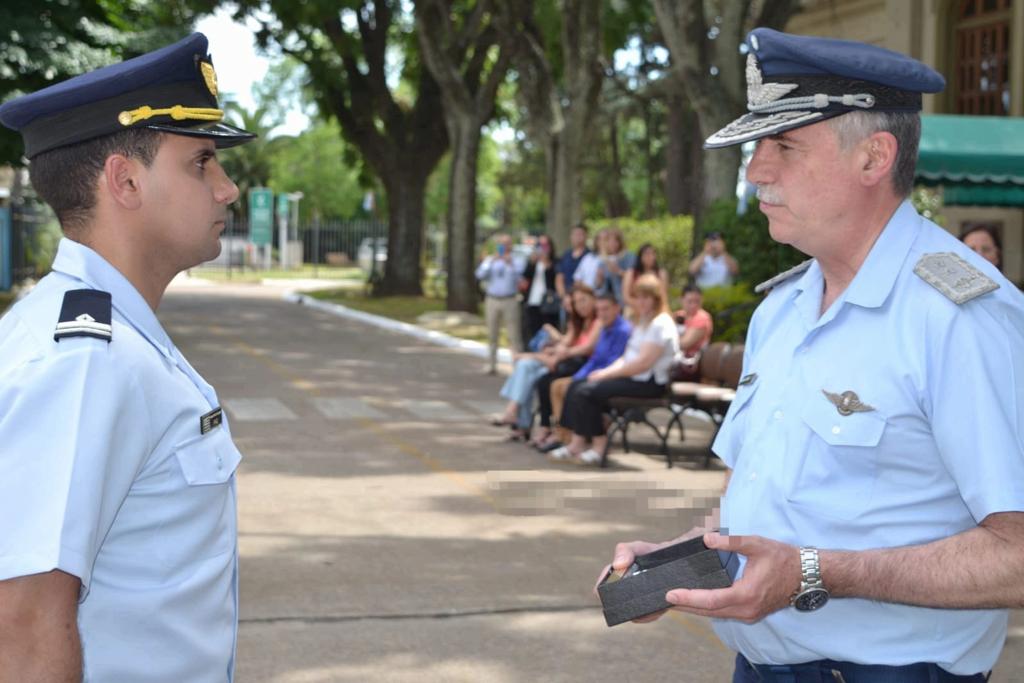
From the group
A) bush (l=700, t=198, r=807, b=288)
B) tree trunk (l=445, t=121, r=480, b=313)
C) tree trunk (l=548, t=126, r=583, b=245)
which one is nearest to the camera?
bush (l=700, t=198, r=807, b=288)

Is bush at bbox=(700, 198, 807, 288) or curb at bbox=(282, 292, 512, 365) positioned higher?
bush at bbox=(700, 198, 807, 288)

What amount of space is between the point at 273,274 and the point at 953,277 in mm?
56154

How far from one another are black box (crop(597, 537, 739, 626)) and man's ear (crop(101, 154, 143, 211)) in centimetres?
106

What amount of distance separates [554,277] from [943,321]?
55.1 ft

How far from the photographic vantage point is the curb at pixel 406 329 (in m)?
22.0

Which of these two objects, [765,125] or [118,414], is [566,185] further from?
[118,414]

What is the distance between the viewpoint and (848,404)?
7.70 feet

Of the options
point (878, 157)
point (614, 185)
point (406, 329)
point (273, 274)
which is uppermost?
point (614, 185)

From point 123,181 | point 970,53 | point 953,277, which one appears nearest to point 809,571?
point 953,277

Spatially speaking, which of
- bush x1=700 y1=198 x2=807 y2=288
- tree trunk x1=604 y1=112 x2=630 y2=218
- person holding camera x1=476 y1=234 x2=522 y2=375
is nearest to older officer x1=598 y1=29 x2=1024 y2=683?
bush x1=700 y1=198 x2=807 y2=288

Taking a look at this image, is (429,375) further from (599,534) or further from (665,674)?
(665,674)

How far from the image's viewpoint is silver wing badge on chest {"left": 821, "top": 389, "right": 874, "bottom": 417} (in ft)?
7.63

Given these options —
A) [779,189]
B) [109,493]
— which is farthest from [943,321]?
[109,493]

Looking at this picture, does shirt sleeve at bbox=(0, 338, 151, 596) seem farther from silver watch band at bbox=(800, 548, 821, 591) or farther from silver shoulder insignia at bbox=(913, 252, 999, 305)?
silver shoulder insignia at bbox=(913, 252, 999, 305)
